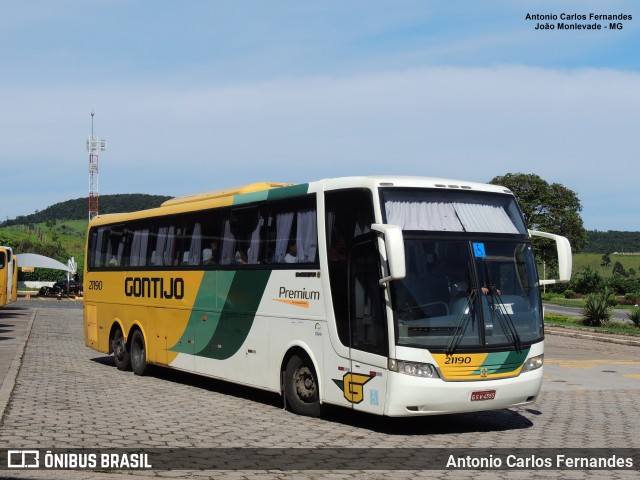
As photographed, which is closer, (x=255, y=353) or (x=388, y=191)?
(x=388, y=191)

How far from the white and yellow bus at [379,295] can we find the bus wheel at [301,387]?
21 mm

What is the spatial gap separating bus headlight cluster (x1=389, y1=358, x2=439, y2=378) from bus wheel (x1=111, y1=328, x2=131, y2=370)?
31.1 ft

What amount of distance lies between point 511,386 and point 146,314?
29.0ft

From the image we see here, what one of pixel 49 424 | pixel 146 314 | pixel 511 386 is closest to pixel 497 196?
pixel 511 386

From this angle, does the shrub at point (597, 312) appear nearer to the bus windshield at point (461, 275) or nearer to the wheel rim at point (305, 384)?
the bus windshield at point (461, 275)

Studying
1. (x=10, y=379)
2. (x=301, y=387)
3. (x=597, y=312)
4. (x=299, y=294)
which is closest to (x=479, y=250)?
(x=299, y=294)

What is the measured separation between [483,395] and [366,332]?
1578mm

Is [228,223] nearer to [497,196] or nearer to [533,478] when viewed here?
[497,196]

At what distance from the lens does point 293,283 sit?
12656mm

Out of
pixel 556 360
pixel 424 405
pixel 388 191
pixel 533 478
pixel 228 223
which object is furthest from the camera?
pixel 556 360

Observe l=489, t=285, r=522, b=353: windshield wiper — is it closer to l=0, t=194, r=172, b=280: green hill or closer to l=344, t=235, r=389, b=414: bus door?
l=344, t=235, r=389, b=414: bus door

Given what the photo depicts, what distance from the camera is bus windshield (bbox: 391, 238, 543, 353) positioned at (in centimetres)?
1058

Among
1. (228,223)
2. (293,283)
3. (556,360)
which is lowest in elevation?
(556,360)

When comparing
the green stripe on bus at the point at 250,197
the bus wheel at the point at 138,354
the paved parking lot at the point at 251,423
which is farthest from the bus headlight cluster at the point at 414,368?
the bus wheel at the point at 138,354
